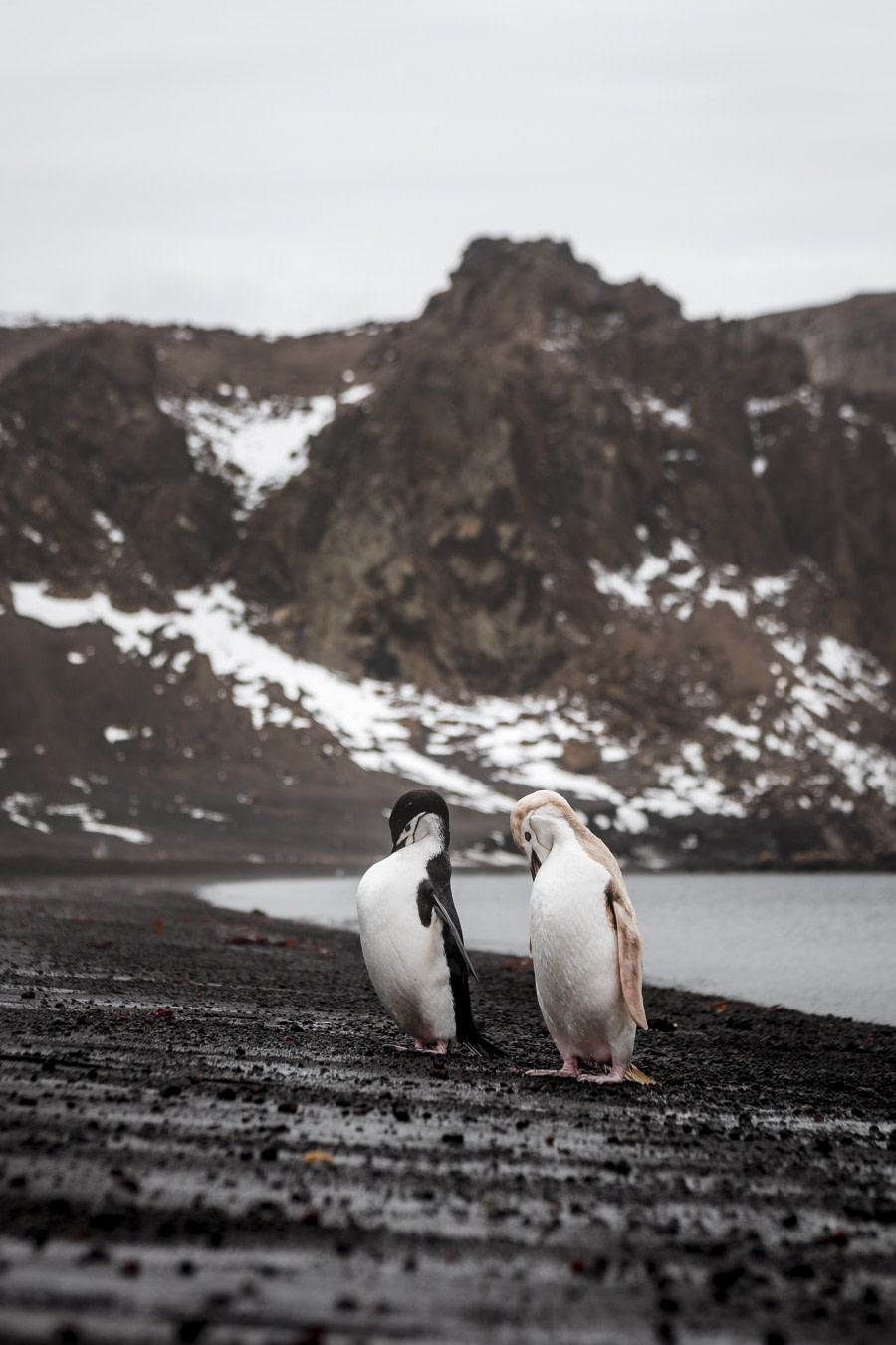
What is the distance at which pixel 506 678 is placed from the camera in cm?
13462

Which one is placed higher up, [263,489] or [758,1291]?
[263,489]

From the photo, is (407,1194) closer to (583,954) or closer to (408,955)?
(583,954)

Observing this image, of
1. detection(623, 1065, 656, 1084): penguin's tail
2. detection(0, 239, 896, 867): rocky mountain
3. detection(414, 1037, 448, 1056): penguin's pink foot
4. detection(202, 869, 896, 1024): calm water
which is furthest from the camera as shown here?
detection(0, 239, 896, 867): rocky mountain

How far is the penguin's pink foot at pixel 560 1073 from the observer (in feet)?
34.1

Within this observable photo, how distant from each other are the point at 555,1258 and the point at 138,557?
135773 millimetres

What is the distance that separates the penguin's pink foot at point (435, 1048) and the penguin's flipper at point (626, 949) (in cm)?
167

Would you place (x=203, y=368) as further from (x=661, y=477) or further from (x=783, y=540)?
(x=783, y=540)

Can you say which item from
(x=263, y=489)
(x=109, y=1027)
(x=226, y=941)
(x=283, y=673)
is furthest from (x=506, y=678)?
(x=109, y=1027)

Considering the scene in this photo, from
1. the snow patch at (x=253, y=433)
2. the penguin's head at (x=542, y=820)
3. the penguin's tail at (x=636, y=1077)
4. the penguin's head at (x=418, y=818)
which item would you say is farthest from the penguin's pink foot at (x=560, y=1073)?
the snow patch at (x=253, y=433)

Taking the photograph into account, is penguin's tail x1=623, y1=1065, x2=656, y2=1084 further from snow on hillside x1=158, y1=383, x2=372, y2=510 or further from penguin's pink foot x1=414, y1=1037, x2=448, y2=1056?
snow on hillside x1=158, y1=383, x2=372, y2=510

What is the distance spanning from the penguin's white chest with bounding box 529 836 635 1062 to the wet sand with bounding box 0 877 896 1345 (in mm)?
537

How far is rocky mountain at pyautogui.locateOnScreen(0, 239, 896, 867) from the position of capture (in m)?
116

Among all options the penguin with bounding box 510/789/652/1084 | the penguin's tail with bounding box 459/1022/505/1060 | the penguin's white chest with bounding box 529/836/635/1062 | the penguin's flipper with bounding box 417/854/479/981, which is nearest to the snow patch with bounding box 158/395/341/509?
the penguin's flipper with bounding box 417/854/479/981

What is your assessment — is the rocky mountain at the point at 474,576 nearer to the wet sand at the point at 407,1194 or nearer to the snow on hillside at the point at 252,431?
the snow on hillside at the point at 252,431
